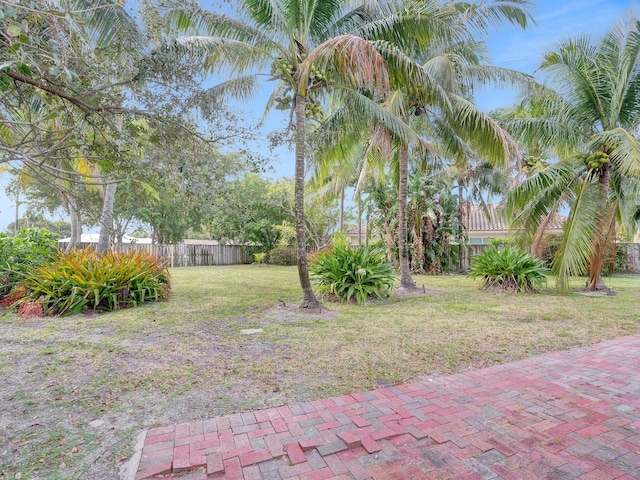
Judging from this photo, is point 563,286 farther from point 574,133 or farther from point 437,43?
point 437,43

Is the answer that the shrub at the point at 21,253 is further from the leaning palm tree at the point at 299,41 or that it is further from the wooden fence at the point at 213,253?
the wooden fence at the point at 213,253

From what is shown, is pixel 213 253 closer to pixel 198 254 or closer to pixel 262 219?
pixel 198 254

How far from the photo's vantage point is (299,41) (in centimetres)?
698

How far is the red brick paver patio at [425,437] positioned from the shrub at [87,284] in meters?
5.38

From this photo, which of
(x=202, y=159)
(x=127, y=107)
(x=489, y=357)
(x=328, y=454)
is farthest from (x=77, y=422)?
(x=489, y=357)

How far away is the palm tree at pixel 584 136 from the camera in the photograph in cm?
837

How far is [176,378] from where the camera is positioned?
3.52 meters

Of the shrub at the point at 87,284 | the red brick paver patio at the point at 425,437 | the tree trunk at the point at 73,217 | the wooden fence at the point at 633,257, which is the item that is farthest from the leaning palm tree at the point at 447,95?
the wooden fence at the point at 633,257

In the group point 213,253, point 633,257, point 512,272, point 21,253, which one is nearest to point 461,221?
point 512,272

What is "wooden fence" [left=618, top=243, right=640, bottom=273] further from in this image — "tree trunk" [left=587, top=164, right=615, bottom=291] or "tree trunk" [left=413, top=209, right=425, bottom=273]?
"tree trunk" [left=587, top=164, right=615, bottom=291]

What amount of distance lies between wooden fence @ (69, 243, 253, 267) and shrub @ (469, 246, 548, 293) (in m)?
17.7

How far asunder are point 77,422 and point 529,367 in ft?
13.5

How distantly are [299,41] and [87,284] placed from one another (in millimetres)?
6083

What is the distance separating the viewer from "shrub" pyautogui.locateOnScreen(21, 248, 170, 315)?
6715mm
